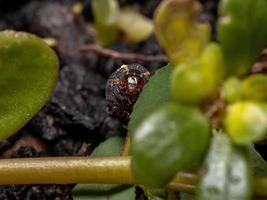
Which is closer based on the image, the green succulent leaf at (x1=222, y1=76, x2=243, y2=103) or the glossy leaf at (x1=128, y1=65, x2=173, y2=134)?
the green succulent leaf at (x1=222, y1=76, x2=243, y2=103)

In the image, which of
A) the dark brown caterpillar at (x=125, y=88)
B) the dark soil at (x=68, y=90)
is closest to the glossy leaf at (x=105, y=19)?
the dark soil at (x=68, y=90)

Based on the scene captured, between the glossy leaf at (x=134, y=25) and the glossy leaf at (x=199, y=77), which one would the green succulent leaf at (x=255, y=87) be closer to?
the glossy leaf at (x=199, y=77)

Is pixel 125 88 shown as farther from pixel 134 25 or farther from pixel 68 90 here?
pixel 134 25

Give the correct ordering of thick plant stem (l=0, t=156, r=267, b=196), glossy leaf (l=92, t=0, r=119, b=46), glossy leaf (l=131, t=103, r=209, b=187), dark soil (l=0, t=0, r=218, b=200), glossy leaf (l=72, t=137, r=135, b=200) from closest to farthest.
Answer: glossy leaf (l=131, t=103, r=209, b=187)
thick plant stem (l=0, t=156, r=267, b=196)
glossy leaf (l=72, t=137, r=135, b=200)
dark soil (l=0, t=0, r=218, b=200)
glossy leaf (l=92, t=0, r=119, b=46)

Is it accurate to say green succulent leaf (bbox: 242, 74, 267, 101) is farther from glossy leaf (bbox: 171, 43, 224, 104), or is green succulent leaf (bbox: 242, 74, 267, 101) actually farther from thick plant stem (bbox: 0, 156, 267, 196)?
thick plant stem (bbox: 0, 156, 267, 196)

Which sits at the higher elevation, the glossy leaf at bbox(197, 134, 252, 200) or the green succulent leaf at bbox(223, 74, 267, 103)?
the green succulent leaf at bbox(223, 74, 267, 103)

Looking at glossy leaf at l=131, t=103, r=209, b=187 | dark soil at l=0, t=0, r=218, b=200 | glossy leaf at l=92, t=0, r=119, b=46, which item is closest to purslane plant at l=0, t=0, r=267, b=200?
glossy leaf at l=131, t=103, r=209, b=187

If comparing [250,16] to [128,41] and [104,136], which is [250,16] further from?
[128,41]
